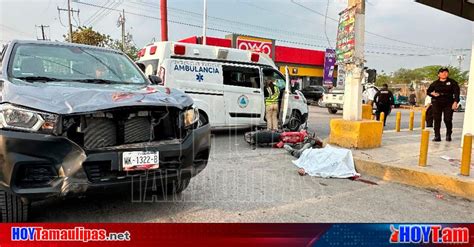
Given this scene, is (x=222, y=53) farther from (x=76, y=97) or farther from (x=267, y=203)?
(x=76, y=97)

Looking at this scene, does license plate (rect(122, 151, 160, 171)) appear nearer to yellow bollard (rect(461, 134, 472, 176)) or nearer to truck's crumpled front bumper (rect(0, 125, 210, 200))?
truck's crumpled front bumper (rect(0, 125, 210, 200))

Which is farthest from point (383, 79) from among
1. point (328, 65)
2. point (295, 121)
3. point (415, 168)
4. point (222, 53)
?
point (415, 168)

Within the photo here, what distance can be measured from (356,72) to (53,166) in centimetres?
585

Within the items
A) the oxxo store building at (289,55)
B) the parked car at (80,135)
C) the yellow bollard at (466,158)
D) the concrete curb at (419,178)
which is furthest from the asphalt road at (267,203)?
the oxxo store building at (289,55)

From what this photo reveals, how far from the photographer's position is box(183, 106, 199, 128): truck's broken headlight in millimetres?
3371

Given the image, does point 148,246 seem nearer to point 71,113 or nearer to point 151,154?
point 151,154

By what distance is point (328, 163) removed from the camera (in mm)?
5520

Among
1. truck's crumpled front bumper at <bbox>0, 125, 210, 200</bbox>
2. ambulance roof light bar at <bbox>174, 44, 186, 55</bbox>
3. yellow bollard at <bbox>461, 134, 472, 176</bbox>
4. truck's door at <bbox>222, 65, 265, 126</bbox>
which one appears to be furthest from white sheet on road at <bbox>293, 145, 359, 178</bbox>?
ambulance roof light bar at <bbox>174, 44, 186, 55</bbox>

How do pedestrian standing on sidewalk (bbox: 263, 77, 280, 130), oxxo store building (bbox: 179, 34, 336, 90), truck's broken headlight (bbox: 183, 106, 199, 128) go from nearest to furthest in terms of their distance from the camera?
truck's broken headlight (bbox: 183, 106, 199, 128)
pedestrian standing on sidewalk (bbox: 263, 77, 280, 130)
oxxo store building (bbox: 179, 34, 336, 90)

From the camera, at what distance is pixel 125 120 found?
9.84 feet

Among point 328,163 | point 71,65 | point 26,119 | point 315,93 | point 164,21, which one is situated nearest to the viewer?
point 26,119

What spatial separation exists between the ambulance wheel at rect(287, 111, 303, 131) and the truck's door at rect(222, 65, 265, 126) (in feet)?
3.08

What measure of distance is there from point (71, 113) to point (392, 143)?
266 inches

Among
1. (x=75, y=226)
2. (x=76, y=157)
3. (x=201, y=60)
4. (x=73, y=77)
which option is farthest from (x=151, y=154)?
(x=201, y=60)
